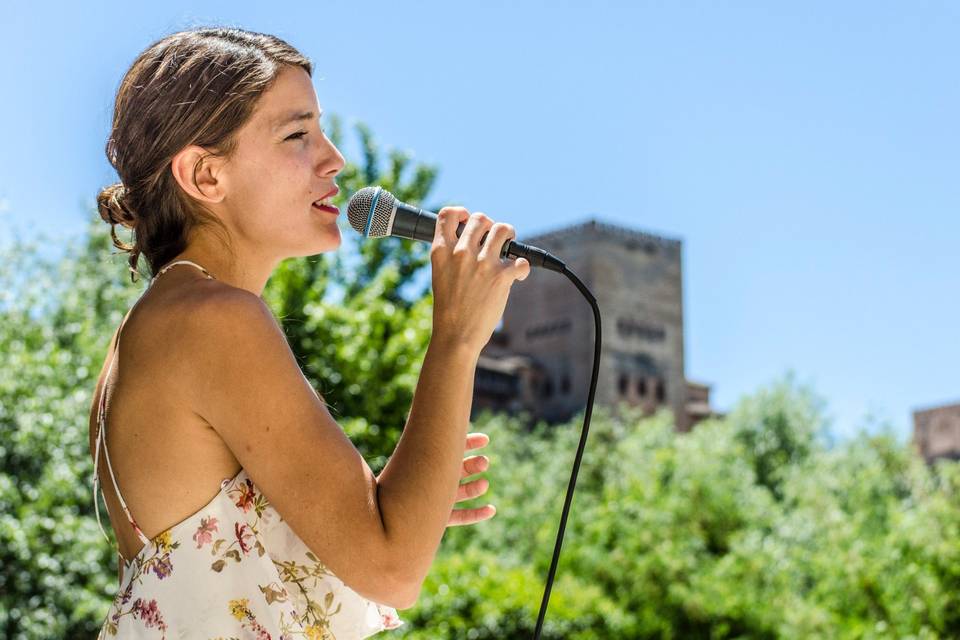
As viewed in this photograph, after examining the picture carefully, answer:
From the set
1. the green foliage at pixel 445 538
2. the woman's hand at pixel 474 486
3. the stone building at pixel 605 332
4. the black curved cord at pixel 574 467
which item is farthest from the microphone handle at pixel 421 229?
the stone building at pixel 605 332

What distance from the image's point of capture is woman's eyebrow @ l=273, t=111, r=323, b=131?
3.92 ft

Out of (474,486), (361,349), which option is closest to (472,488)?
(474,486)

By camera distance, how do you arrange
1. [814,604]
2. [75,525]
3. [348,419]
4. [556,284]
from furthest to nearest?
[556,284], [814,604], [348,419], [75,525]

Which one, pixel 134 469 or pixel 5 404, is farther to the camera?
pixel 5 404

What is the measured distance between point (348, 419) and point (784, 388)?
84.8 ft

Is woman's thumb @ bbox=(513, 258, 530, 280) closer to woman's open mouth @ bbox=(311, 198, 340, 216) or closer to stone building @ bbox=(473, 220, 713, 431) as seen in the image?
woman's open mouth @ bbox=(311, 198, 340, 216)

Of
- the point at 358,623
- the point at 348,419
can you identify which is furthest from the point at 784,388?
the point at 358,623

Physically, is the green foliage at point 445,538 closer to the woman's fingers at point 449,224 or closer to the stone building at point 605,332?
the woman's fingers at point 449,224

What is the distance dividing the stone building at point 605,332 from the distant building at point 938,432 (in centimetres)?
1161

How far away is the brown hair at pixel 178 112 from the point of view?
1.17 metres

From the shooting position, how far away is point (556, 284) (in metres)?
48.8

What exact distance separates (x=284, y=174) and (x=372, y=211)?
0.13 metres

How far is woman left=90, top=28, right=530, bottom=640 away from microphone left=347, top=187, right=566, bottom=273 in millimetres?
67

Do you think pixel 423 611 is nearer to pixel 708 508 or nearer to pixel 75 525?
pixel 75 525
